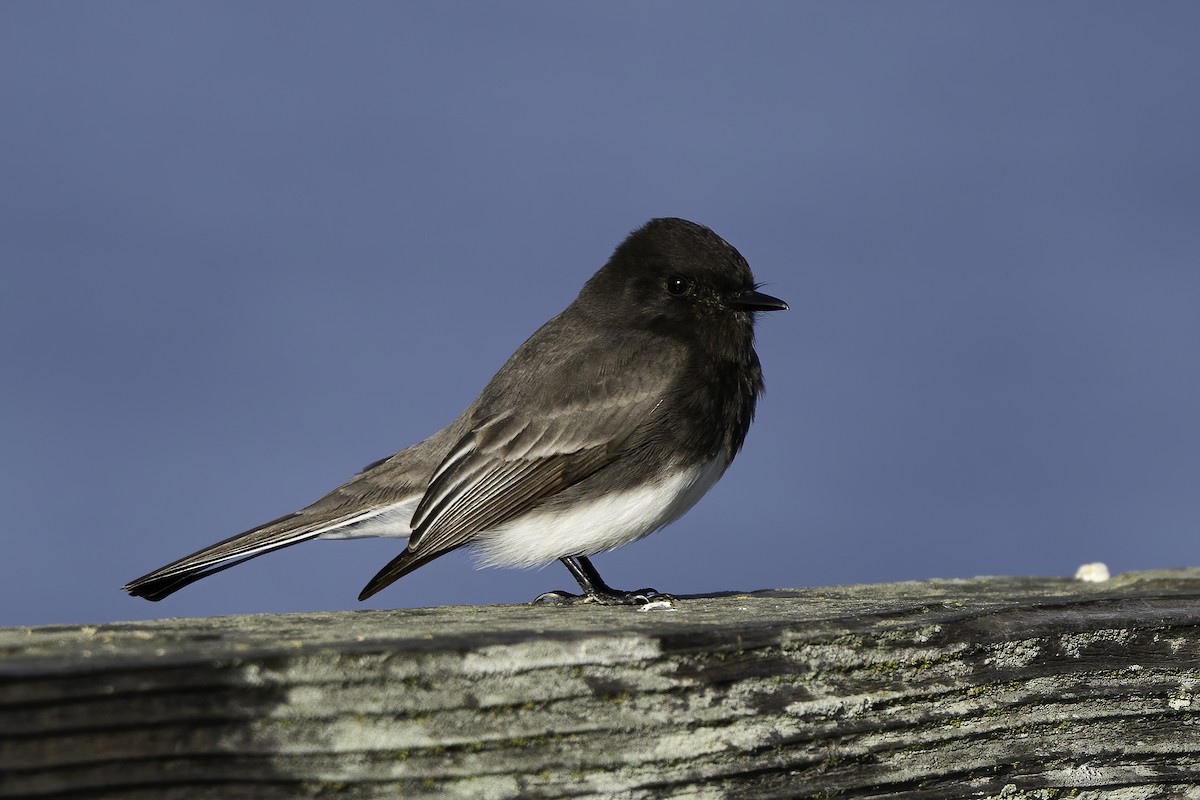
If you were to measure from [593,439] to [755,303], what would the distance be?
1.04 m

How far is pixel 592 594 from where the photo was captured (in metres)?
6.05

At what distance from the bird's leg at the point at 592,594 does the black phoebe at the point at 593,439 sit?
0.01 meters

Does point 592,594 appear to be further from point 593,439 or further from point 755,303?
point 755,303

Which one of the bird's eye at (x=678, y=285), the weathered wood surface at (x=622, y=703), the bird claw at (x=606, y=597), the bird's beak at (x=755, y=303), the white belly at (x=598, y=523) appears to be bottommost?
the weathered wood surface at (x=622, y=703)

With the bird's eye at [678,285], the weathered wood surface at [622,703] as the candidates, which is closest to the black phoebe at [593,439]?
the bird's eye at [678,285]

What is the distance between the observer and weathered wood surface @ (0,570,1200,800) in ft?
7.19

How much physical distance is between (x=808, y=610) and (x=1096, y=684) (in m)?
0.67

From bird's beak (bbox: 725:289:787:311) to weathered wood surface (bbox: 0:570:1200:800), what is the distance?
3.02 metres

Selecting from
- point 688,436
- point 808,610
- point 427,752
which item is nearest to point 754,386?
point 688,436

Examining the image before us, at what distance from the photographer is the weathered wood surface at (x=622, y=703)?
7.19 feet

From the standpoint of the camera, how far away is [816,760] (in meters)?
2.84

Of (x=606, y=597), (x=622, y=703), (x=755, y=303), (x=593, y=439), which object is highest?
(x=755, y=303)

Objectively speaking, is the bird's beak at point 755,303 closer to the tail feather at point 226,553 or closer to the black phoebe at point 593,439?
the black phoebe at point 593,439

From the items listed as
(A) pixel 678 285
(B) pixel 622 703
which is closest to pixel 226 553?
(A) pixel 678 285
